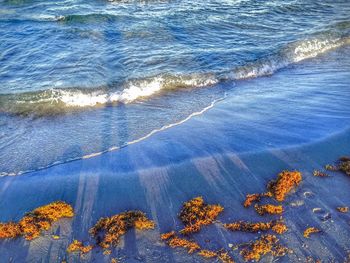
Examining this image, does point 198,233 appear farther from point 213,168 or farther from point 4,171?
point 4,171

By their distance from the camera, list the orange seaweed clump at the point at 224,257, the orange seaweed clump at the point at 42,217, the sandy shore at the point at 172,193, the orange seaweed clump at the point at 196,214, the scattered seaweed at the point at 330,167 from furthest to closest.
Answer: the scattered seaweed at the point at 330,167 → the orange seaweed clump at the point at 42,217 → the orange seaweed clump at the point at 196,214 → the sandy shore at the point at 172,193 → the orange seaweed clump at the point at 224,257

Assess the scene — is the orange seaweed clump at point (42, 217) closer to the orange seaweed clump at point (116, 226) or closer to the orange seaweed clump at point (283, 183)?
the orange seaweed clump at point (116, 226)

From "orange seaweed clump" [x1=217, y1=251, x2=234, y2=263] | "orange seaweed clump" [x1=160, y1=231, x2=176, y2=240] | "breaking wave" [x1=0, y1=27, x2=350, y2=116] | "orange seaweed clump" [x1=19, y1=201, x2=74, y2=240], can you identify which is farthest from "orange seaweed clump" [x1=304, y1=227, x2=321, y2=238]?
"breaking wave" [x1=0, y1=27, x2=350, y2=116]

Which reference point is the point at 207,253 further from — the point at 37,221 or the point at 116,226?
the point at 37,221

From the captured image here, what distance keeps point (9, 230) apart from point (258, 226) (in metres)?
3.87

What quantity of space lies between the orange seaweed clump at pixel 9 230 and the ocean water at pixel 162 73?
1872mm

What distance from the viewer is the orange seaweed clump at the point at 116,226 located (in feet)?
19.1

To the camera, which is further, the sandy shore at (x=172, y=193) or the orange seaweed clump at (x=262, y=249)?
the sandy shore at (x=172, y=193)

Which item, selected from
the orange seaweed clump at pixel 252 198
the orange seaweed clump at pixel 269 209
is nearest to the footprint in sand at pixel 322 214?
the orange seaweed clump at pixel 269 209

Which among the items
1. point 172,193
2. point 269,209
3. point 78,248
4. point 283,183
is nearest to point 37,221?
point 78,248

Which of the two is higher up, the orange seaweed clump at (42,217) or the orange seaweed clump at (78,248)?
the orange seaweed clump at (42,217)

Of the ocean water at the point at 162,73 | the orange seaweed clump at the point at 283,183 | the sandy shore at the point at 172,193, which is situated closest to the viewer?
the sandy shore at the point at 172,193

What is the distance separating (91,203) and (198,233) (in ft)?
6.53

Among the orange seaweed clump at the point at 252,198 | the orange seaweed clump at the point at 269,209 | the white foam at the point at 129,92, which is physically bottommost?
the orange seaweed clump at the point at 269,209
